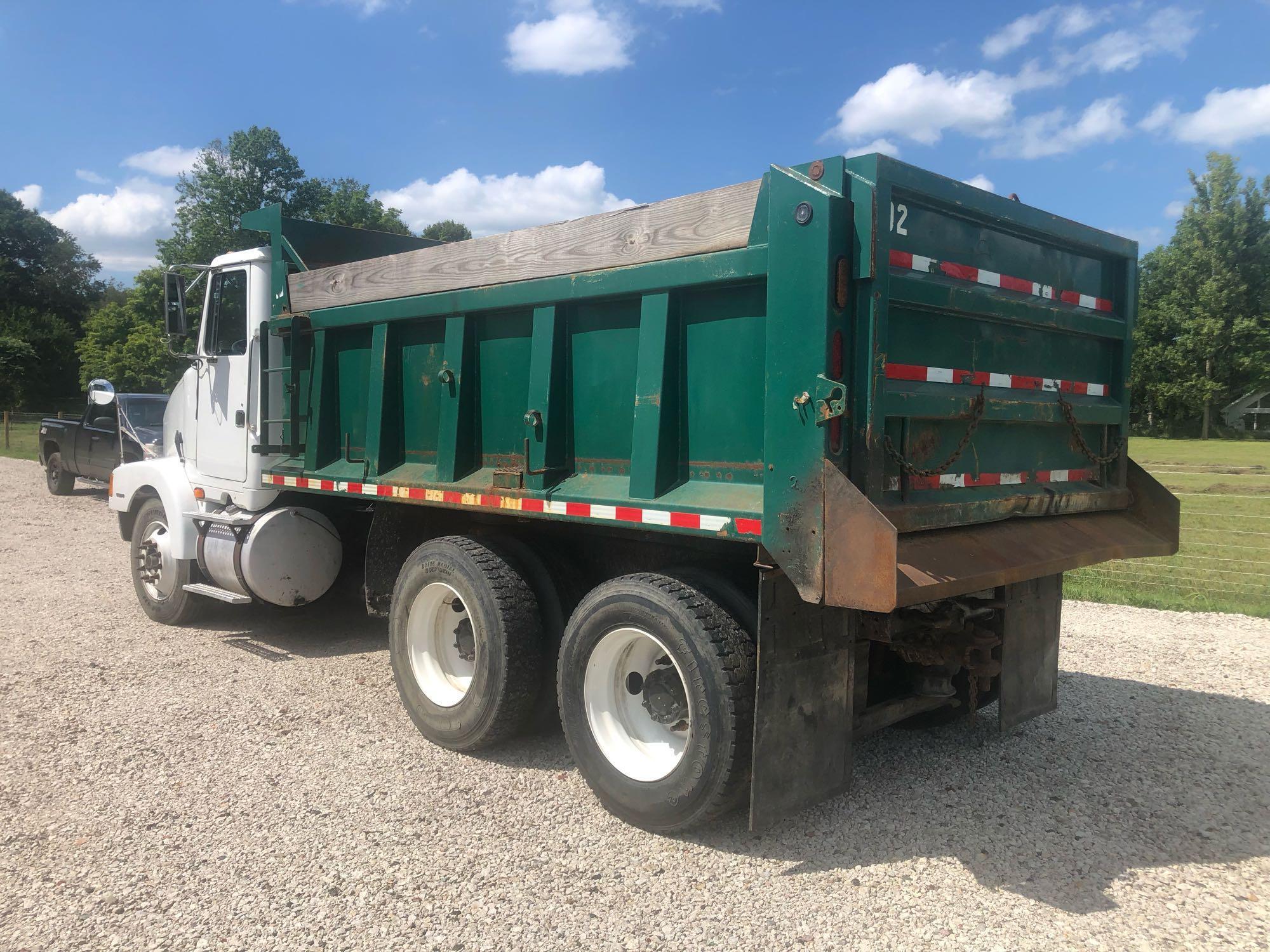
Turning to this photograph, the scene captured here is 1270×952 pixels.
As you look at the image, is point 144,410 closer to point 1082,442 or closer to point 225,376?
point 225,376

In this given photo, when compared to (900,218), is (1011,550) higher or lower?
lower

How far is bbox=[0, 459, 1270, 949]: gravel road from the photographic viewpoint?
10.3ft

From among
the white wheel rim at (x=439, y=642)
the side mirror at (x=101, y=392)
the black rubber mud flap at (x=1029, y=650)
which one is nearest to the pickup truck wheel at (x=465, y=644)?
the white wheel rim at (x=439, y=642)

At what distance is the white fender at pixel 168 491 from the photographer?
7.08 m

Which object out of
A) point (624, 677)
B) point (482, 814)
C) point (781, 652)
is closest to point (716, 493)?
point (781, 652)

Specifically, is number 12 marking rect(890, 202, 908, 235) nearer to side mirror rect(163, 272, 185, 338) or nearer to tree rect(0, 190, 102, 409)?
side mirror rect(163, 272, 185, 338)

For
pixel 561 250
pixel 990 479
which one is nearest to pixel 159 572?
pixel 561 250

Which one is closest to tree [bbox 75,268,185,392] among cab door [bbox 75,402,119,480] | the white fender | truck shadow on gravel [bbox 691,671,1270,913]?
cab door [bbox 75,402,119,480]

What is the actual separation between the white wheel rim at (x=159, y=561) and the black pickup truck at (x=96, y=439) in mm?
7604

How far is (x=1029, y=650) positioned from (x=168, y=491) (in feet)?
20.9

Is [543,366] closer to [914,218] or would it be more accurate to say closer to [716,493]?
[716,493]

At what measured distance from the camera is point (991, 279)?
395 cm

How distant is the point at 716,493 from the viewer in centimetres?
365

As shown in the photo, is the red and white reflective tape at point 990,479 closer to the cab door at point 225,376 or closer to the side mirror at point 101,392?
the cab door at point 225,376
